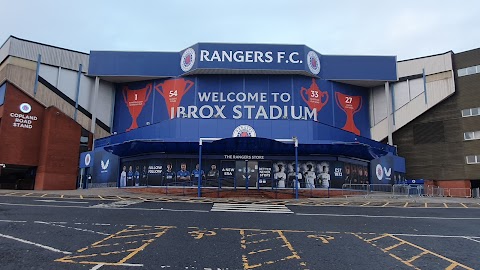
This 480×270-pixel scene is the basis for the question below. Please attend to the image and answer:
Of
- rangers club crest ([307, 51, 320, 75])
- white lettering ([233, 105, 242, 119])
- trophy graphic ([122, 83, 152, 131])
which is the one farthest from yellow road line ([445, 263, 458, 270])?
trophy graphic ([122, 83, 152, 131])

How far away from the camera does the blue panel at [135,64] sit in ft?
137

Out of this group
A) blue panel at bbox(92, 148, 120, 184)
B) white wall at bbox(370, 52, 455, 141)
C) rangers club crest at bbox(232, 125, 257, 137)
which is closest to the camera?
rangers club crest at bbox(232, 125, 257, 137)

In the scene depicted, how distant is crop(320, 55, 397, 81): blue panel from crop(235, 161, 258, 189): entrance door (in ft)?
56.7

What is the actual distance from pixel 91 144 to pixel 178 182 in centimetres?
1683

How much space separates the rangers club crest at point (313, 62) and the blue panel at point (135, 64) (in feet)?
46.3

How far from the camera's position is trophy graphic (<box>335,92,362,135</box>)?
141 feet

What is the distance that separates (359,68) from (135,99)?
25664mm

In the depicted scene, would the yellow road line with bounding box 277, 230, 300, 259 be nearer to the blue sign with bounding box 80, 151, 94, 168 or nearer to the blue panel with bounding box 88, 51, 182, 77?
the blue sign with bounding box 80, 151, 94, 168

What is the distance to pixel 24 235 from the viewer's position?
9.97m

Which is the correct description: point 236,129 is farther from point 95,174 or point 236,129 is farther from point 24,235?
point 24,235

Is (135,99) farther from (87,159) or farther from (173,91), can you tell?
(87,159)

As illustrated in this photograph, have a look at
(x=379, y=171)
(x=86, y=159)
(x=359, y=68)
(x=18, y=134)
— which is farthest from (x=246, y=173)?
(x=18, y=134)

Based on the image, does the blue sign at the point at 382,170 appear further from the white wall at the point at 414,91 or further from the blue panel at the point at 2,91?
the blue panel at the point at 2,91

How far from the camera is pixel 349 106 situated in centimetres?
4384
